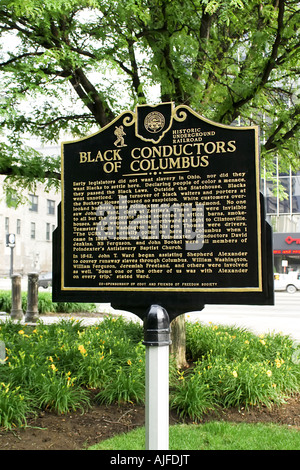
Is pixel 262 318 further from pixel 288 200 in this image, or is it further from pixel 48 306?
pixel 288 200

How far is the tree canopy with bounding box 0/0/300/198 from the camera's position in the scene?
266 inches

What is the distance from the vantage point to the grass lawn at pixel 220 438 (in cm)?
471

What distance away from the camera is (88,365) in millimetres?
6426

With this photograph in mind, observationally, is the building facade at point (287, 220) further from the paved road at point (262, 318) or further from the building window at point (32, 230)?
the building window at point (32, 230)

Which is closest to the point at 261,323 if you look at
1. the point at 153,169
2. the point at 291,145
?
the point at 291,145

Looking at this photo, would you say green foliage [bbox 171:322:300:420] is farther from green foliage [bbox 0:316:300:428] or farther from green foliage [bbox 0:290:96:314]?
green foliage [bbox 0:290:96:314]

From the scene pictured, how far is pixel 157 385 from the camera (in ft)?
11.7

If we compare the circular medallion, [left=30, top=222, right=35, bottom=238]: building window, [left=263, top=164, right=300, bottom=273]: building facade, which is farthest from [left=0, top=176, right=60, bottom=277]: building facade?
the circular medallion

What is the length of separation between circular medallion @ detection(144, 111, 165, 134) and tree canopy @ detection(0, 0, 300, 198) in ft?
8.01

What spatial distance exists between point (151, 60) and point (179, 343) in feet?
14.4
